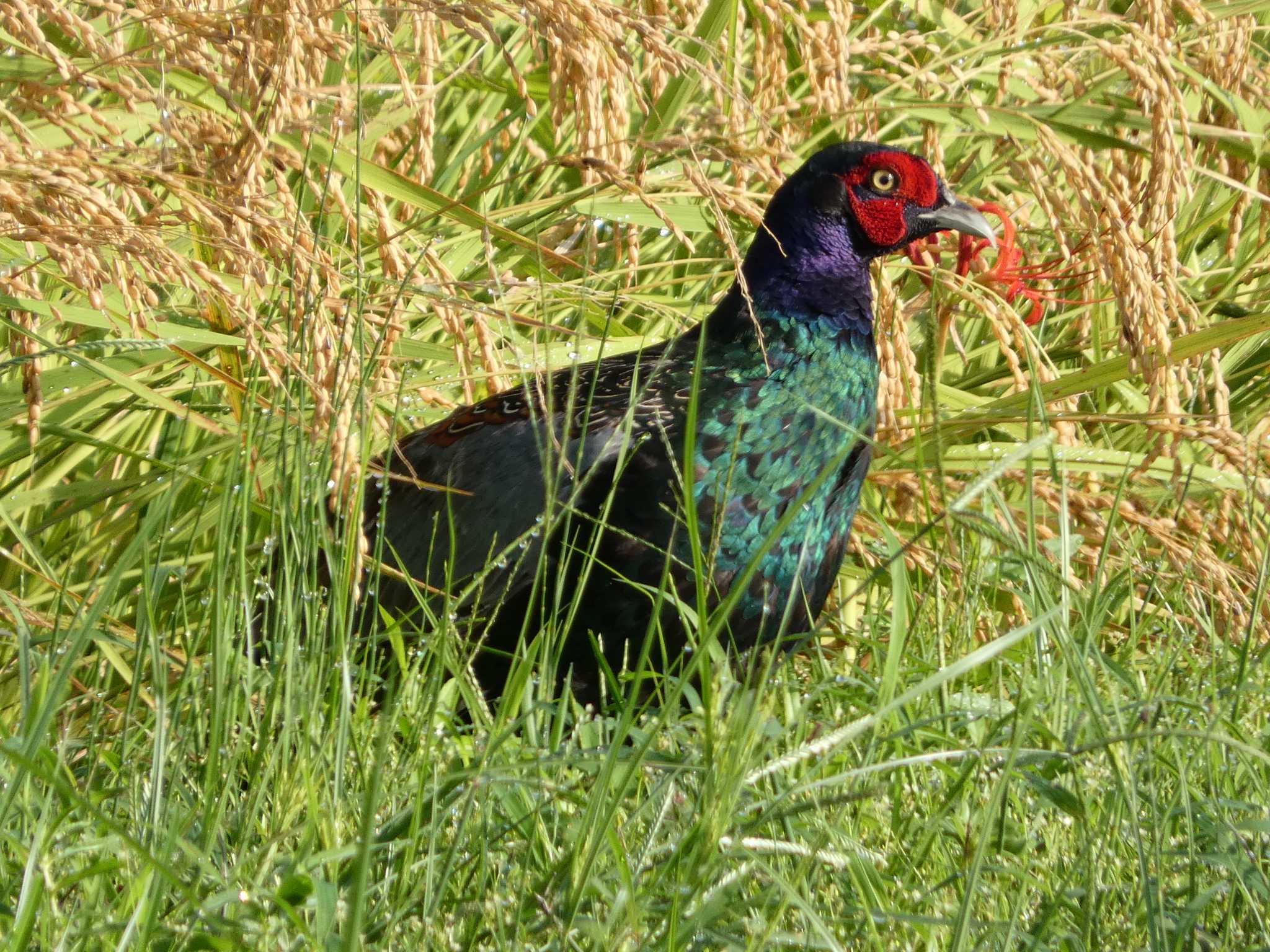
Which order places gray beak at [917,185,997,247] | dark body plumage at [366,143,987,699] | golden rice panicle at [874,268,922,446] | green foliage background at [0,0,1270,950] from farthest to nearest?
gray beak at [917,185,997,247], golden rice panicle at [874,268,922,446], dark body plumage at [366,143,987,699], green foliage background at [0,0,1270,950]

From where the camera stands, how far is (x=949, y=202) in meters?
2.89

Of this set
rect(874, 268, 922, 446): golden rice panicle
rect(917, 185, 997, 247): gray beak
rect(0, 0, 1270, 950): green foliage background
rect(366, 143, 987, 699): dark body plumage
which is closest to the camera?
rect(0, 0, 1270, 950): green foliage background

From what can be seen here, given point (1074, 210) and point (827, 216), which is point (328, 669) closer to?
point (827, 216)

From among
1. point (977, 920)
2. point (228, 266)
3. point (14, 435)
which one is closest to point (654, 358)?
point (228, 266)

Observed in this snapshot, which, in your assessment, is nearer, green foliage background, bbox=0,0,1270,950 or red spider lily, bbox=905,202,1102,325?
green foliage background, bbox=0,0,1270,950

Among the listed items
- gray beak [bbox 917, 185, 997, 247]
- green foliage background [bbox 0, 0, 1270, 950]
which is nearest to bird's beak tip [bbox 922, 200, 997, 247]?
gray beak [bbox 917, 185, 997, 247]

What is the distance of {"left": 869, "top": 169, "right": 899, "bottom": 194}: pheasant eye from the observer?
285 centimetres

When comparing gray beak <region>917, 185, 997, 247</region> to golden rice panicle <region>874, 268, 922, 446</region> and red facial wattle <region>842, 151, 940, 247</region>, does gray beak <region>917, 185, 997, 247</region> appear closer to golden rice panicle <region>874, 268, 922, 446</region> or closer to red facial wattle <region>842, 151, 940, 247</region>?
red facial wattle <region>842, 151, 940, 247</region>

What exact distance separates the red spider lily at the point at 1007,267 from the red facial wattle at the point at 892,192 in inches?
4.9

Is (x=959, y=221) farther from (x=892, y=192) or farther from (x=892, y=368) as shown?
(x=892, y=368)

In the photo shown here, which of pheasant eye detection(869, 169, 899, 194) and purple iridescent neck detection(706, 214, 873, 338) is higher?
pheasant eye detection(869, 169, 899, 194)

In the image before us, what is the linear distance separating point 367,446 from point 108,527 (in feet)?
3.91

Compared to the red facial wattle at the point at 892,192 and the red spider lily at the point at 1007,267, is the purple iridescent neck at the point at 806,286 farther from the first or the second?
the red spider lily at the point at 1007,267

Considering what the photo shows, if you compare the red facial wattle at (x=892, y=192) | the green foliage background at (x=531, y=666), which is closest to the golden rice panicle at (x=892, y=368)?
the green foliage background at (x=531, y=666)
